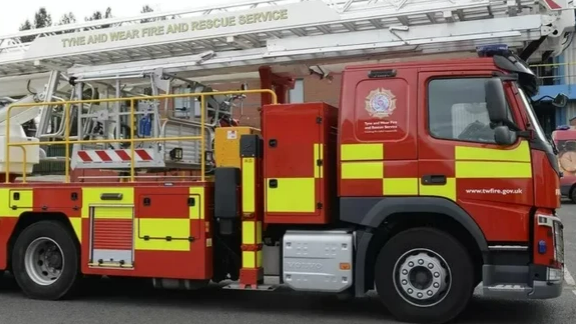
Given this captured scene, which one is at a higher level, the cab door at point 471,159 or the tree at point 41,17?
the tree at point 41,17

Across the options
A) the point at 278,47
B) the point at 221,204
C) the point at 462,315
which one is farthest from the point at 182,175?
the point at 462,315

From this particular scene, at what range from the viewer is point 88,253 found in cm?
780

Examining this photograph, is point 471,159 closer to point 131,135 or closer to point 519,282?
point 519,282

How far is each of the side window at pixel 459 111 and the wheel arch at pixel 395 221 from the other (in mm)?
693

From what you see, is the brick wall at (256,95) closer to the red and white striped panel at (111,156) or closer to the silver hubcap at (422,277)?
the red and white striped panel at (111,156)

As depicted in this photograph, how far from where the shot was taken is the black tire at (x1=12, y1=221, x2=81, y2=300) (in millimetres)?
7914

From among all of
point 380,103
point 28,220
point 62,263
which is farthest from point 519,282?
point 28,220

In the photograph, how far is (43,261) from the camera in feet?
27.0

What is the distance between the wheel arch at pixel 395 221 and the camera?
6.40 meters

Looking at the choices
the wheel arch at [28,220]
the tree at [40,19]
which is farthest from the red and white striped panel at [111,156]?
the tree at [40,19]

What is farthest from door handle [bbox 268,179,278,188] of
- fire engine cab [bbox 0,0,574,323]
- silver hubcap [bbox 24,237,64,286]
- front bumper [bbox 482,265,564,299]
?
silver hubcap [bbox 24,237,64,286]

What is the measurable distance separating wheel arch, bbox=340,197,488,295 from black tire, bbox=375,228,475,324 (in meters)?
0.15

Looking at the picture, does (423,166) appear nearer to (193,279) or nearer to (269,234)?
(269,234)

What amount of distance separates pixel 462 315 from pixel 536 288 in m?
1.04
